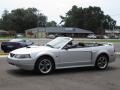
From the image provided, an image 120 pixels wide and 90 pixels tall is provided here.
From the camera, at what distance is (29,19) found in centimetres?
13025

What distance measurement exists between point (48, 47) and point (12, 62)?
4.93ft

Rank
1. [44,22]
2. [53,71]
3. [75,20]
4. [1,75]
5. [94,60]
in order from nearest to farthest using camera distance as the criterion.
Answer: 1. [1,75]
2. [53,71]
3. [94,60]
4. [75,20]
5. [44,22]

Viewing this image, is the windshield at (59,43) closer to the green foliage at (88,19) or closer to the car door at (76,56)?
the car door at (76,56)

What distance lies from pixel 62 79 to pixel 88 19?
4624 inches

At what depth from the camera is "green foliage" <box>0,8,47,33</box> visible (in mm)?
129750

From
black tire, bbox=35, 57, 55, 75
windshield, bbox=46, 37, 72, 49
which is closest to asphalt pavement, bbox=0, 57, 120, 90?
black tire, bbox=35, 57, 55, 75

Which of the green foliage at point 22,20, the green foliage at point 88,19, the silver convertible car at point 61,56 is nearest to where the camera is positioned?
the silver convertible car at point 61,56

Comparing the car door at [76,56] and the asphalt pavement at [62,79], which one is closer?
the asphalt pavement at [62,79]

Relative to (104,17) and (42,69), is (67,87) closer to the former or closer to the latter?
(42,69)

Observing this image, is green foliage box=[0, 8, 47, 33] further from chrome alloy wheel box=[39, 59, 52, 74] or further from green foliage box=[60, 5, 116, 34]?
chrome alloy wheel box=[39, 59, 52, 74]

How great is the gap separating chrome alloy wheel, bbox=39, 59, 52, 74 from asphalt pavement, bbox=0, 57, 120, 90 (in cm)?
24

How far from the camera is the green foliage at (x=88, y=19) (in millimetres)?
124875

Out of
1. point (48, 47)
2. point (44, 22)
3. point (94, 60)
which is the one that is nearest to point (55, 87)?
point (48, 47)

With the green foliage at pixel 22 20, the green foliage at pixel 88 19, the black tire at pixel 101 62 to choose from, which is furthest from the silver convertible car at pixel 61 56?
the green foliage at pixel 22 20
